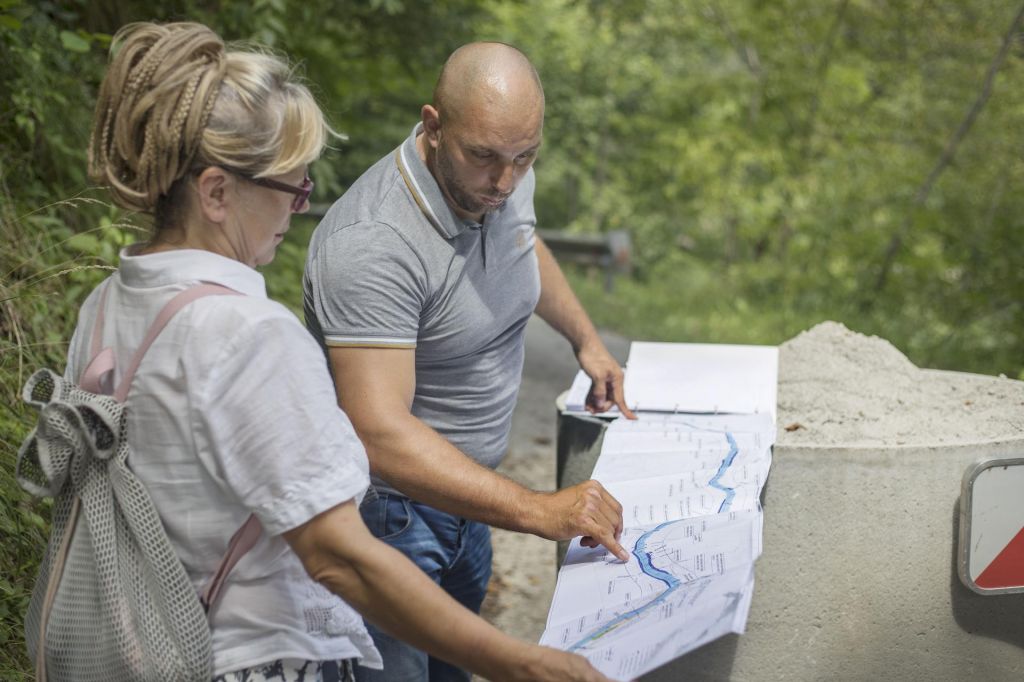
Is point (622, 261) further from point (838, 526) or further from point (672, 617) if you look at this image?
point (672, 617)

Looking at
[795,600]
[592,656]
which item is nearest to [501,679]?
[592,656]

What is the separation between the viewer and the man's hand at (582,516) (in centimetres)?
198

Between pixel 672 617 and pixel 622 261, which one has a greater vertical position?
pixel 622 261

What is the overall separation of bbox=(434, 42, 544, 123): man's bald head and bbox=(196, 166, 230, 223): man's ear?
36.7 inches

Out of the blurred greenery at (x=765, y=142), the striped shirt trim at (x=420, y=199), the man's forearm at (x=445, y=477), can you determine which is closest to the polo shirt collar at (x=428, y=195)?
the striped shirt trim at (x=420, y=199)

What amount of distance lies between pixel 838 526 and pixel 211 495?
1716 mm

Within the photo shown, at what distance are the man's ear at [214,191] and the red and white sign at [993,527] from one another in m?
1.95

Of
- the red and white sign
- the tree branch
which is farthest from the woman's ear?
the tree branch

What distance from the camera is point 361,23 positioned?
7.43 meters

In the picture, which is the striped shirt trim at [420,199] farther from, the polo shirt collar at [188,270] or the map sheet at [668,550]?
the polo shirt collar at [188,270]

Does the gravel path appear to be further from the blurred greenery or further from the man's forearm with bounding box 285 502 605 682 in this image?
the man's forearm with bounding box 285 502 605 682

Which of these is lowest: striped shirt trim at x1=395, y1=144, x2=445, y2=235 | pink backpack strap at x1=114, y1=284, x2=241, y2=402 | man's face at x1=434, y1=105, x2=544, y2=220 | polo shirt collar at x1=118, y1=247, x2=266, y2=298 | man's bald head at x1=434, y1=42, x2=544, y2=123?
pink backpack strap at x1=114, y1=284, x2=241, y2=402

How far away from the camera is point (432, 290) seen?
2309 millimetres

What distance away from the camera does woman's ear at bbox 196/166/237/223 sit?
4.82ft
